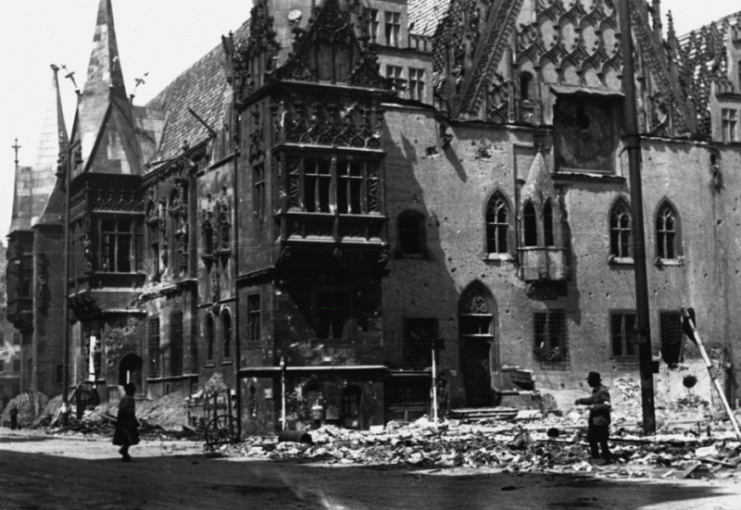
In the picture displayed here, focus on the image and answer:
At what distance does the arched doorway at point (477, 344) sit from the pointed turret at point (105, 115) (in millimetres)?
17121

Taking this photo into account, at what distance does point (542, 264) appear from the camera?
139 feet

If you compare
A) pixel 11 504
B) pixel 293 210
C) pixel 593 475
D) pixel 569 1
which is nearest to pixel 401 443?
pixel 593 475

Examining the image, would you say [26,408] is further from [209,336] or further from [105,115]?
[209,336]

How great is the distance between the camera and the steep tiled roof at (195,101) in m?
46.8

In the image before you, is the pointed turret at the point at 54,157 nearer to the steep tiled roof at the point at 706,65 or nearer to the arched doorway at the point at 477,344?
the arched doorway at the point at 477,344

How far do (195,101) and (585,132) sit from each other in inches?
660

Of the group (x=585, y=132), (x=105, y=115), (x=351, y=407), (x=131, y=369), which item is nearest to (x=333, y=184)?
(x=351, y=407)

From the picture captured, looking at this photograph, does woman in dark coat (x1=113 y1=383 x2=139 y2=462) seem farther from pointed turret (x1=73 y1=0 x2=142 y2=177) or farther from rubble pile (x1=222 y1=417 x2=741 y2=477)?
pointed turret (x1=73 y1=0 x2=142 y2=177)

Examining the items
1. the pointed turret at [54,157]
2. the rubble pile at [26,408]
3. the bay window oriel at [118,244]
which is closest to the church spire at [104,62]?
the pointed turret at [54,157]

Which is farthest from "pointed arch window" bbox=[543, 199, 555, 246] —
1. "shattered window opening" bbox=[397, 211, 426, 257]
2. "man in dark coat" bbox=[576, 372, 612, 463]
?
"man in dark coat" bbox=[576, 372, 612, 463]

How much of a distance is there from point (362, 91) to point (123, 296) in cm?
1695

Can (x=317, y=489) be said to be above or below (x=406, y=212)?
below

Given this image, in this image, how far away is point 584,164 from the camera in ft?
148

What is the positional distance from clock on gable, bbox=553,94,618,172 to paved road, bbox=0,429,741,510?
24.5 metres
